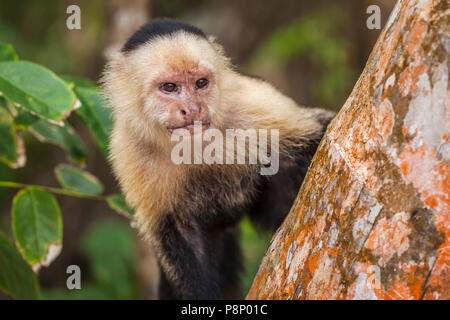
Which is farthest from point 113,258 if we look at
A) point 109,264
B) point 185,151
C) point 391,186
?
point 391,186

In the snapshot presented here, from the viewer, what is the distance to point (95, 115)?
95.2 inches

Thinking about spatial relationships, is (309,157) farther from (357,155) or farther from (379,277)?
(379,277)

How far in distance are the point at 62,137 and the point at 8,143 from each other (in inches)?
9.8

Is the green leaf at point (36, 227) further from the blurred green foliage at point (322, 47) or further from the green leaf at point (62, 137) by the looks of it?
the blurred green foliage at point (322, 47)

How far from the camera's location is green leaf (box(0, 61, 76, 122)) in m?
1.96

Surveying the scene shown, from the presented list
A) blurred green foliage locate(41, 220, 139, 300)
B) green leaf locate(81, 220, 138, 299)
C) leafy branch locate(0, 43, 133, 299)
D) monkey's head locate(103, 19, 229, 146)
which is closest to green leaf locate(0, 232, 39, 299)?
leafy branch locate(0, 43, 133, 299)

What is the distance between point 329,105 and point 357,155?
447 centimetres

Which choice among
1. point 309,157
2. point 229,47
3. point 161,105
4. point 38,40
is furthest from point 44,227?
point 38,40

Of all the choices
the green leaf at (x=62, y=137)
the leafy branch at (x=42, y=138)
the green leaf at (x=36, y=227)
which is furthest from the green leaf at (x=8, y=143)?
the green leaf at (x=36, y=227)

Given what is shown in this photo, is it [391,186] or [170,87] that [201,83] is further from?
[391,186]

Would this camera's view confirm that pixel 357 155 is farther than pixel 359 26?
No

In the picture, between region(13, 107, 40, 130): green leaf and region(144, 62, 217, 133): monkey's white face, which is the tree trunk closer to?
region(144, 62, 217, 133): monkey's white face

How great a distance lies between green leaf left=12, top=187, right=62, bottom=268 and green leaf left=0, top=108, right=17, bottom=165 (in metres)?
0.21

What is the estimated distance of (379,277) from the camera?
4.40 ft
